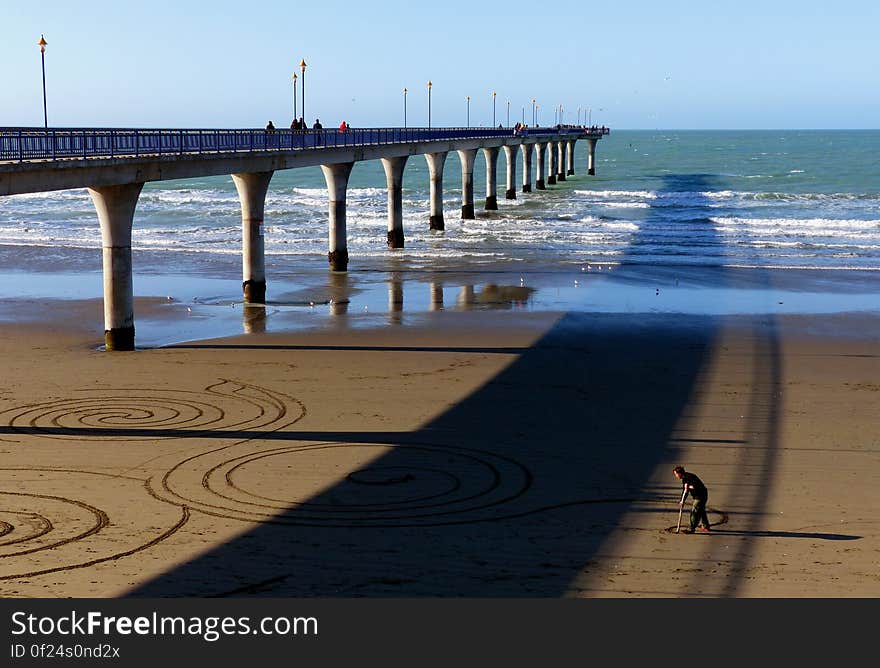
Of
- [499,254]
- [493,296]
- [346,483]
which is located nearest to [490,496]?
[346,483]

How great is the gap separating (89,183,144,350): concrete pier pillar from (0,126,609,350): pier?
0.02 metres

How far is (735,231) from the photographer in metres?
58.0

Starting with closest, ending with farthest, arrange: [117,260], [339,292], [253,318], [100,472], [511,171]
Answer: [100,472] < [117,260] < [253,318] < [339,292] < [511,171]

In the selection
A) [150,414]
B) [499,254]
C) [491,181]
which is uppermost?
[491,181]

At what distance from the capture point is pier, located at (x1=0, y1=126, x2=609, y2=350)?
2381 cm

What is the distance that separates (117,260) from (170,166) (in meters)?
3.45

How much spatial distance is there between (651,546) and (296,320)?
1857 cm

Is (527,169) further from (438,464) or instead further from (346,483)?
(346,483)

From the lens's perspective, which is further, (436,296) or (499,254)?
(499,254)

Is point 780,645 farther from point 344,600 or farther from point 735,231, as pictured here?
point 735,231

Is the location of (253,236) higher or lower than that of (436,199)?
lower

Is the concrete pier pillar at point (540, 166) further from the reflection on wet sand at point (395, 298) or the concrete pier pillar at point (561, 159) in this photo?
the reflection on wet sand at point (395, 298)

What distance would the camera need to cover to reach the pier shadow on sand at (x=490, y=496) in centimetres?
1246

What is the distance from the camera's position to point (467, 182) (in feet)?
218
